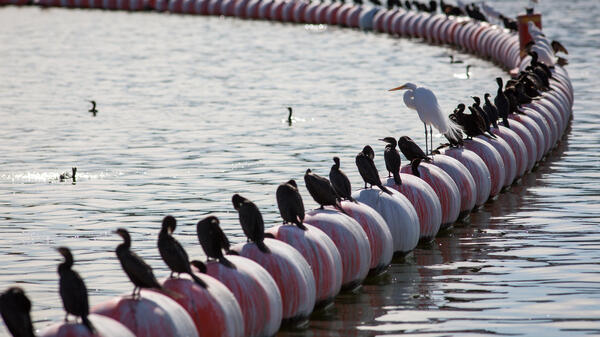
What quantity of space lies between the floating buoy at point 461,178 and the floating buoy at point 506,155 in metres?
2.24

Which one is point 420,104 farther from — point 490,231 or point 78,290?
point 78,290

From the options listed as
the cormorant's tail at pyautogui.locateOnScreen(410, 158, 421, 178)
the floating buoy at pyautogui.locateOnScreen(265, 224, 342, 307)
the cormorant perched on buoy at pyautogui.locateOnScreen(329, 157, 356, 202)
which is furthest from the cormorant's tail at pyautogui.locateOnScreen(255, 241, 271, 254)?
the cormorant's tail at pyautogui.locateOnScreen(410, 158, 421, 178)

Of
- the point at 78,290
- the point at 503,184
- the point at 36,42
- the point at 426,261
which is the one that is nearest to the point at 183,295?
the point at 78,290

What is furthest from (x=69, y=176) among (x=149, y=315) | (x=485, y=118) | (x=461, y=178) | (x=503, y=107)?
(x=149, y=315)

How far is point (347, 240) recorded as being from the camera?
13602mm

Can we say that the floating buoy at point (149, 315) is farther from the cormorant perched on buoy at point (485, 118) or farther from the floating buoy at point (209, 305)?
the cormorant perched on buoy at point (485, 118)

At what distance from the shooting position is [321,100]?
111 feet

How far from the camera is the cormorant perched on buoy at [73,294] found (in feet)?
30.8

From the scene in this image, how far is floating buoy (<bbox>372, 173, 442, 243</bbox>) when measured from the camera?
15195 millimetres

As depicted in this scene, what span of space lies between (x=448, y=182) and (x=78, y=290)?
8734mm

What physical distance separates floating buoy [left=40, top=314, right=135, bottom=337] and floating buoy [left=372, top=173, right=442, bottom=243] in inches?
250

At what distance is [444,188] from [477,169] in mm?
1877

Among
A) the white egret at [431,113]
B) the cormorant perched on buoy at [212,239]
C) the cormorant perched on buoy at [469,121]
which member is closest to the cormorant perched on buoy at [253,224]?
the cormorant perched on buoy at [212,239]

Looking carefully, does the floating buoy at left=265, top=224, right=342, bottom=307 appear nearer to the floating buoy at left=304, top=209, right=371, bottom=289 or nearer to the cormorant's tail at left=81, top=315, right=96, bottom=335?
the floating buoy at left=304, top=209, right=371, bottom=289
